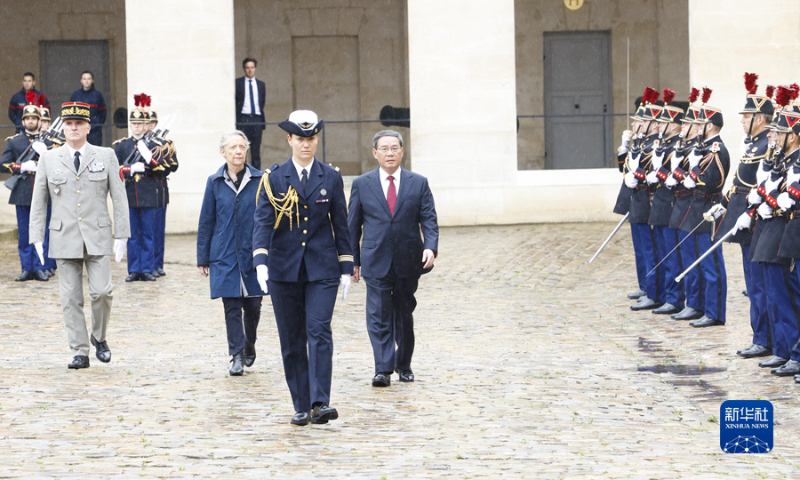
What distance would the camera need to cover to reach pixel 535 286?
13031mm

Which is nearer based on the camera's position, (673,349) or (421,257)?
(421,257)

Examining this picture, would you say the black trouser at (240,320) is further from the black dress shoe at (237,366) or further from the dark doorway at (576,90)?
the dark doorway at (576,90)

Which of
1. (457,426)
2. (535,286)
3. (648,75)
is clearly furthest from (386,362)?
(648,75)

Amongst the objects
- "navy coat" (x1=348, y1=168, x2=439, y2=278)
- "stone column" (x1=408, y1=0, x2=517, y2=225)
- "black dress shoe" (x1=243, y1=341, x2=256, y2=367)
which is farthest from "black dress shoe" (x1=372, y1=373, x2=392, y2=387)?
"stone column" (x1=408, y1=0, x2=517, y2=225)

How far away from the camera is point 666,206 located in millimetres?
11125

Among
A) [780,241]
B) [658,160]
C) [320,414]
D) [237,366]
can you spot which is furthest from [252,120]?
[320,414]

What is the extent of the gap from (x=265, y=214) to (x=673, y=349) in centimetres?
412

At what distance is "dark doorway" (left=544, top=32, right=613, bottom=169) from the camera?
78.2 ft

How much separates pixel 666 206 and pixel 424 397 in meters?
4.52

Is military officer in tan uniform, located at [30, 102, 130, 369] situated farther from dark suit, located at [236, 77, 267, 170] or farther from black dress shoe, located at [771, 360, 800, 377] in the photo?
dark suit, located at [236, 77, 267, 170]

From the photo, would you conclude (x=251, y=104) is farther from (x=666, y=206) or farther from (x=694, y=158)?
(x=694, y=158)

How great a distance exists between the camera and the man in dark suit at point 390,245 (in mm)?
8008

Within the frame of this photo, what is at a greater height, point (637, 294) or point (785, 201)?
point (785, 201)

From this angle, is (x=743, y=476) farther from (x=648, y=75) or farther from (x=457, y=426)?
(x=648, y=75)
